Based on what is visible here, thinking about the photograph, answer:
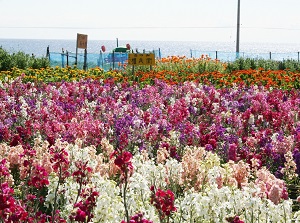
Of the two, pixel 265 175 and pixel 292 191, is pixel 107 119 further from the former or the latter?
pixel 265 175

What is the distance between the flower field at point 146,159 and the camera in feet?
14.4

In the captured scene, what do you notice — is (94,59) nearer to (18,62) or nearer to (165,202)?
(18,62)

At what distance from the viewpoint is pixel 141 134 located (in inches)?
348

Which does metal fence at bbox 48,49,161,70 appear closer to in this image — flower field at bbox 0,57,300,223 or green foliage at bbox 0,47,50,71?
green foliage at bbox 0,47,50,71

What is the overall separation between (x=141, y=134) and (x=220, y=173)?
3220 mm

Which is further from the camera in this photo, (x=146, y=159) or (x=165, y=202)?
(x=146, y=159)

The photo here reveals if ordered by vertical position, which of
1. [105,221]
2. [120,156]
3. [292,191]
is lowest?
[292,191]

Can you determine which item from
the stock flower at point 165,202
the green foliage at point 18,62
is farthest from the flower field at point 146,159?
the green foliage at point 18,62

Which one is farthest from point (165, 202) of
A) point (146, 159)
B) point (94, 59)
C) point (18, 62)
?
point (94, 59)

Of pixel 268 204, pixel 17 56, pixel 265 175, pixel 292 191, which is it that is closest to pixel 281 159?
pixel 292 191

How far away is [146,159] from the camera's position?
22.2 feet

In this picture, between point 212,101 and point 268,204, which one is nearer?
point 268,204

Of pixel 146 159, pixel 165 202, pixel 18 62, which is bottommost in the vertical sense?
pixel 146 159

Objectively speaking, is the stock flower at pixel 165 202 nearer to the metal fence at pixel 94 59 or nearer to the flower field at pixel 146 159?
the flower field at pixel 146 159
